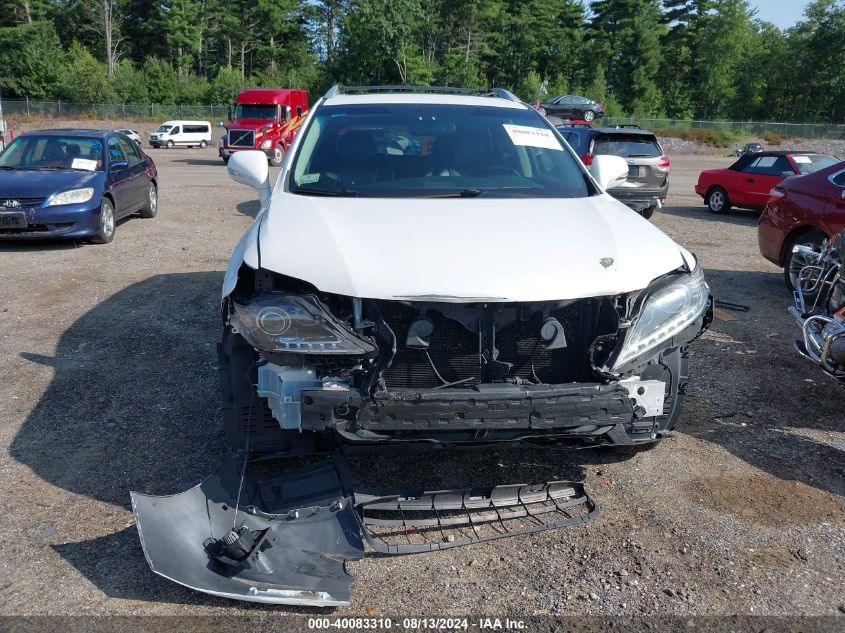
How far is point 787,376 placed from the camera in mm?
5633

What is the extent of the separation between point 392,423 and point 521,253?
0.96 m

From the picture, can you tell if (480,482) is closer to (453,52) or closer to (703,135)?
(703,135)

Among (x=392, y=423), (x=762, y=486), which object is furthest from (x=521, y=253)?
(x=762, y=486)

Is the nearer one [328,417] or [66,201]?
[328,417]

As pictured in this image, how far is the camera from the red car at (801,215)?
7438mm

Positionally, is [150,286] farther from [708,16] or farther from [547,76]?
[708,16]

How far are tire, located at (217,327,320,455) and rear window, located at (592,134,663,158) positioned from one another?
38.5 feet

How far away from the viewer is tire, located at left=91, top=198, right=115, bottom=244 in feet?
33.3

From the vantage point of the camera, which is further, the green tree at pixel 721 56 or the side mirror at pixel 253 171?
the green tree at pixel 721 56

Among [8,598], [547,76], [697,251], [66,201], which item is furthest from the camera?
[547,76]

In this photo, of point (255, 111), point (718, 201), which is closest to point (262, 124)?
point (255, 111)

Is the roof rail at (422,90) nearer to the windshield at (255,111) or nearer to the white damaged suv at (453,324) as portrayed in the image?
the white damaged suv at (453,324)

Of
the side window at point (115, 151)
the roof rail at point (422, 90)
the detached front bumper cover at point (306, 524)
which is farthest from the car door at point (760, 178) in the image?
the detached front bumper cover at point (306, 524)

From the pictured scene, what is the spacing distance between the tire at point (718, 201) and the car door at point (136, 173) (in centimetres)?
1171
